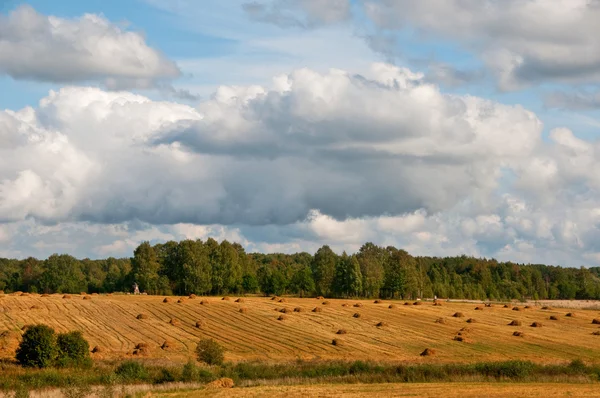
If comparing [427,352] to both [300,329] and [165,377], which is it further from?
[165,377]

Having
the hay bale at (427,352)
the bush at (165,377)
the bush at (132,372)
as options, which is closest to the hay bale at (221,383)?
the bush at (165,377)

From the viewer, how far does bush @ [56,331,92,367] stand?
2016 inches

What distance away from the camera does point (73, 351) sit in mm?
52344

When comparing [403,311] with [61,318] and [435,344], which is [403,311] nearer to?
[435,344]

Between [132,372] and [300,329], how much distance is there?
24227 mm

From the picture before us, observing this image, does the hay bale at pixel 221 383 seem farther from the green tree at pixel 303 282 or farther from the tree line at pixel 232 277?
the green tree at pixel 303 282

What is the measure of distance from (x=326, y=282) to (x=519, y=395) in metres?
112

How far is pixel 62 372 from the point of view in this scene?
4844cm

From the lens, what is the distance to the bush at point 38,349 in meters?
51.1

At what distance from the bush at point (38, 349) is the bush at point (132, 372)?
5681mm

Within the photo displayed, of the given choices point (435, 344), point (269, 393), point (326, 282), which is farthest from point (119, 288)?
point (269, 393)

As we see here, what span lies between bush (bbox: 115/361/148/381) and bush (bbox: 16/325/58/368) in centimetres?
568

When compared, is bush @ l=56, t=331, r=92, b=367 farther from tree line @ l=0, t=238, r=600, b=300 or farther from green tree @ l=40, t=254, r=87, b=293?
green tree @ l=40, t=254, r=87, b=293

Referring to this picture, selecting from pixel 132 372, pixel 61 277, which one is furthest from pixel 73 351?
pixel 61 277
